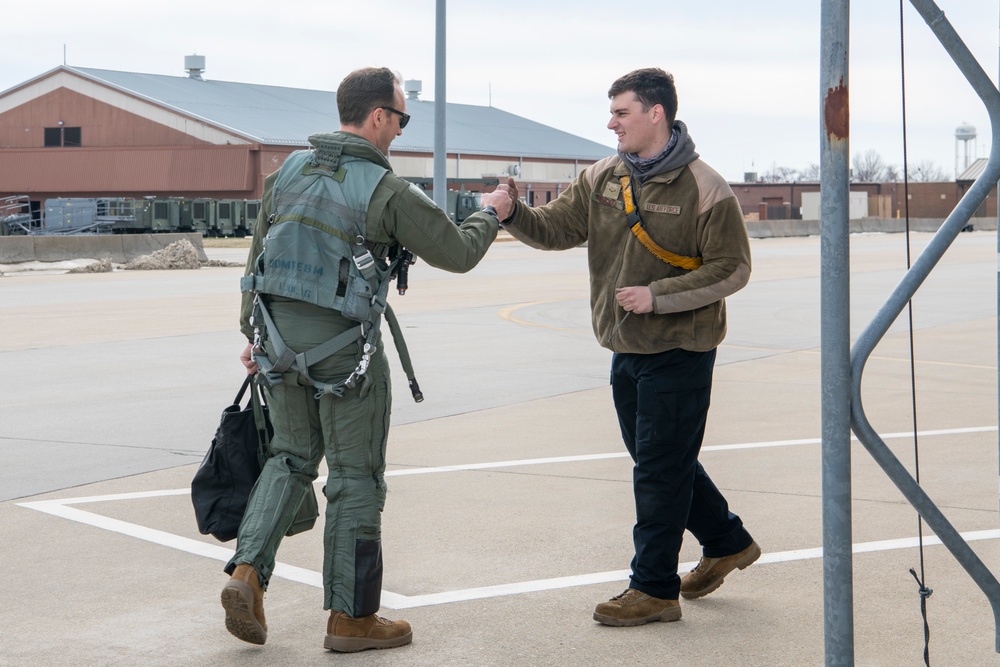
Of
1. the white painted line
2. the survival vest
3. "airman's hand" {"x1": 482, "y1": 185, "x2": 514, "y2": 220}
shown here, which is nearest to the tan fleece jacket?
"airman's hand" {"x1": 482, "y1": 185, "x2": 514, "y2": 220}

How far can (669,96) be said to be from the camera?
194 inches

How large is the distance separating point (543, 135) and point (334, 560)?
91825 millimetres

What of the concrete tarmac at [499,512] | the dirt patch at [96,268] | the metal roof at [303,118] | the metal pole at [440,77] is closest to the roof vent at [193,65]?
the metal roof at [303,118]

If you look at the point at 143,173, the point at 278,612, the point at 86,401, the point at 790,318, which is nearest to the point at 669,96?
the point at 278,612

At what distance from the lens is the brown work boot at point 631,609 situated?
4.83 m

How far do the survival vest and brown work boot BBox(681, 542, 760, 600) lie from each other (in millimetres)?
1649

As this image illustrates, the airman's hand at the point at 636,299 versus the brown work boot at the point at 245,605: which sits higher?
the airman's hand at the point at 636,299

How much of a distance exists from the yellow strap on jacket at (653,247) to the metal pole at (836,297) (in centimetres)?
199

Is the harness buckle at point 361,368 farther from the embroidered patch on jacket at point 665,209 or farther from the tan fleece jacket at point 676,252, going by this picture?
the embroidered patch on jacket at point 665,209

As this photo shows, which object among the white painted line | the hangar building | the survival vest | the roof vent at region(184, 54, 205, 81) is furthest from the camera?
the roof vent at region(184, 54, 205, 81)

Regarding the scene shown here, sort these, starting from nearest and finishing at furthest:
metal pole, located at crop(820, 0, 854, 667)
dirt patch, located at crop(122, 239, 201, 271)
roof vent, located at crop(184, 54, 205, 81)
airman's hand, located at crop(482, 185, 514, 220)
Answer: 1. metal pole, located at crop(820, 0, 854, 667)
2. airman's hand, located at crop(482, 185, 514, 220)
3. dirt patch, located at crop(122, 239, 201, 271)
4. roof vent, located at crop(184, 54, 205, 81)

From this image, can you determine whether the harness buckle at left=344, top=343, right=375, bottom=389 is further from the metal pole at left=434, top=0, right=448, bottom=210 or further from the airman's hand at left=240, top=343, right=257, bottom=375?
the metal pole at left=434, top=0, right=448, bottom=210

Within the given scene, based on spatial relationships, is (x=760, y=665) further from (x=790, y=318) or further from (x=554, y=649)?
(x=790, y=318)

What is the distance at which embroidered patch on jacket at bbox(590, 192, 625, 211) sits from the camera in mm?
5020
